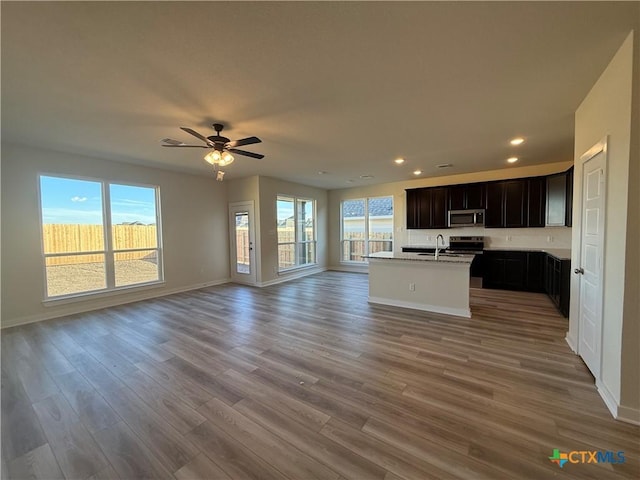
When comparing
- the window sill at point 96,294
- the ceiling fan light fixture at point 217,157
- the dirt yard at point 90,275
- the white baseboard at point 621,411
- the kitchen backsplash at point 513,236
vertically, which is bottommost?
the white baseboard at point 621,411

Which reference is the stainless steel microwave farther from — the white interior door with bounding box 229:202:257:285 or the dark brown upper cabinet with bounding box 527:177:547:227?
the white interior door with bounding box 229:202:257:285

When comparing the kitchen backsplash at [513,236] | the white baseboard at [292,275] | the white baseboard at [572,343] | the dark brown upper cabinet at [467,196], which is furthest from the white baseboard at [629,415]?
the white baseboard at [292,275]

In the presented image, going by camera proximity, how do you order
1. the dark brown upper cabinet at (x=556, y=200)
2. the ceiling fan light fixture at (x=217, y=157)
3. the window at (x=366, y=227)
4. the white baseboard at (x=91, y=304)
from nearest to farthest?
the ceiling fan light fixture at (x=217, y=157) < the white baseboard at (x=91, y=304) < the dark brown upper cabinet at (x=556, y=200) < the window at (x=366, y=227)

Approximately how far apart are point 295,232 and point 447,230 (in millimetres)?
3994

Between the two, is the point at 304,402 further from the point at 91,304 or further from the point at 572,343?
the point at 91,304

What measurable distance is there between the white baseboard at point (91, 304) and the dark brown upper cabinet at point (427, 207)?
5791mm

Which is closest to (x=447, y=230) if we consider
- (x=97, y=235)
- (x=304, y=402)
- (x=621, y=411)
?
(x=621, y=411)

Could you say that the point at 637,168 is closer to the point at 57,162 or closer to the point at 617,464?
the point at 617,464

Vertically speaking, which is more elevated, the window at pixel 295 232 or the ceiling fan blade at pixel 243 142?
the ceiling fan blade at pixel 243 142

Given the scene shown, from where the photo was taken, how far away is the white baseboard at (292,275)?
6469 mm

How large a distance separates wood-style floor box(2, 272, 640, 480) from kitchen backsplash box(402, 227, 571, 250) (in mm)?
2477

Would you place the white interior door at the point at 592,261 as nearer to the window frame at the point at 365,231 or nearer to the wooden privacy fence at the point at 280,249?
the window frame at the point at 365,231

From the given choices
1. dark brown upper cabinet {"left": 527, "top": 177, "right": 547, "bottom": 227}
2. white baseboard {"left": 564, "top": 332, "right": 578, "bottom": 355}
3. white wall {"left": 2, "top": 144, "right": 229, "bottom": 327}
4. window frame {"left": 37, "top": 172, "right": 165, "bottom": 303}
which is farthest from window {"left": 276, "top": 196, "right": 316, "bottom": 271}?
white baseboard {"left": 564, "top": 332, "right": 578, "bottom": 355}

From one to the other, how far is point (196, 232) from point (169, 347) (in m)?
3.61
